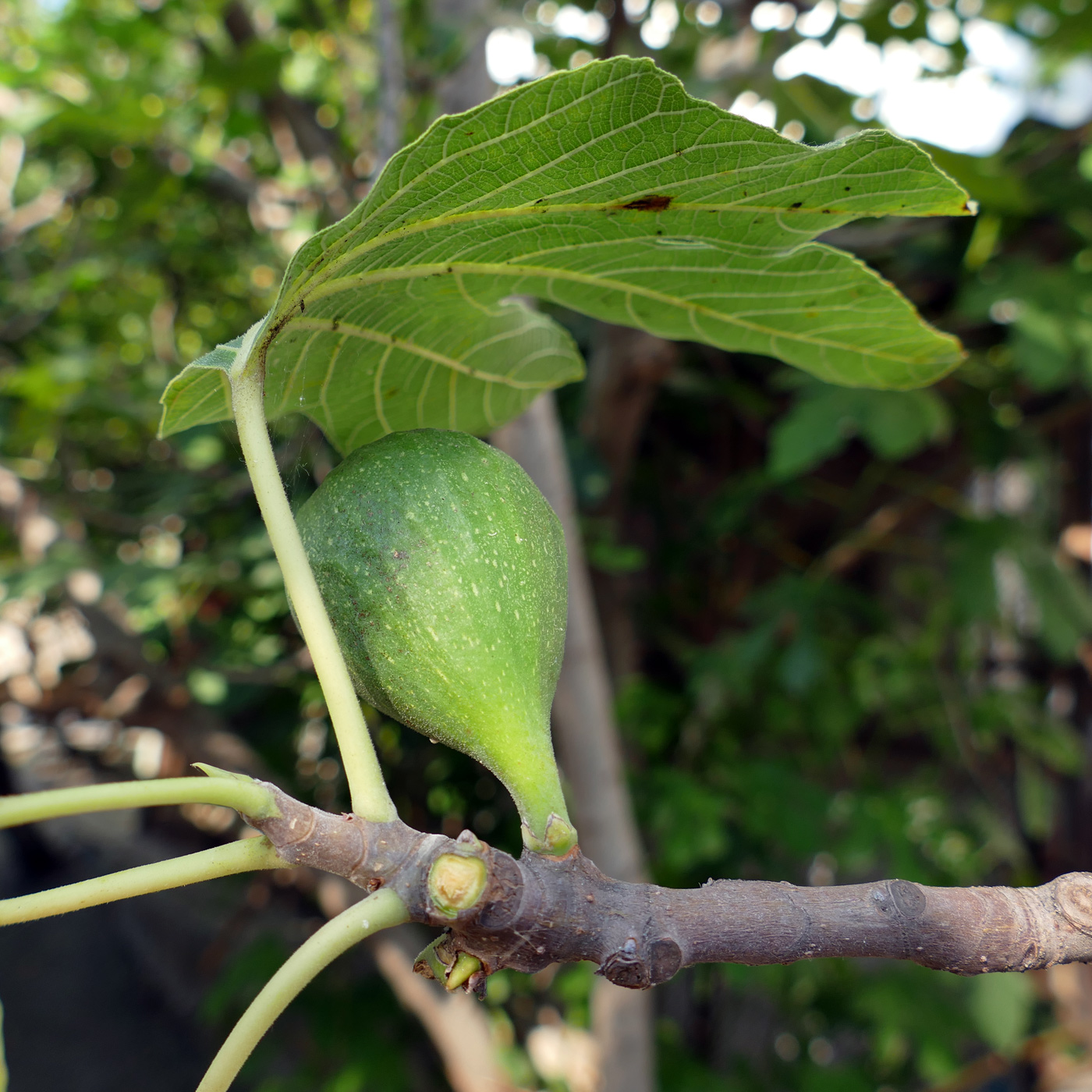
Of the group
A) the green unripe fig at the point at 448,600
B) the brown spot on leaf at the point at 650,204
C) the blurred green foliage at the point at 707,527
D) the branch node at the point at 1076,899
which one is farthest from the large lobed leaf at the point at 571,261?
the blurred green foliage at the point at 707,527

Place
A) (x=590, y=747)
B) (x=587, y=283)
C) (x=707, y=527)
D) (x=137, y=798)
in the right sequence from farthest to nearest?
(x=707, y=527)
(x=590, y=747)
(x=587, y=283)
(x=137, y=798)

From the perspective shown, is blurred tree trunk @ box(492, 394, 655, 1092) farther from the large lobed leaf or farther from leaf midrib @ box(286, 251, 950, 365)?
leaf midrib @ box(286, 251, 950, 365)

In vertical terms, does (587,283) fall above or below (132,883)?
above

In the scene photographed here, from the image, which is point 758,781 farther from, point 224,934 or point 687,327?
point 224,934

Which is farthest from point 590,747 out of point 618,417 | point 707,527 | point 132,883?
point 132,883

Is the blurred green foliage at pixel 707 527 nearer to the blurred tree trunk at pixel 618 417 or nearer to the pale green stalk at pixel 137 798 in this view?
the blurred tree trunk at pixel 618 417

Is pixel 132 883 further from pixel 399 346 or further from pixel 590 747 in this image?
pixel 590 747
